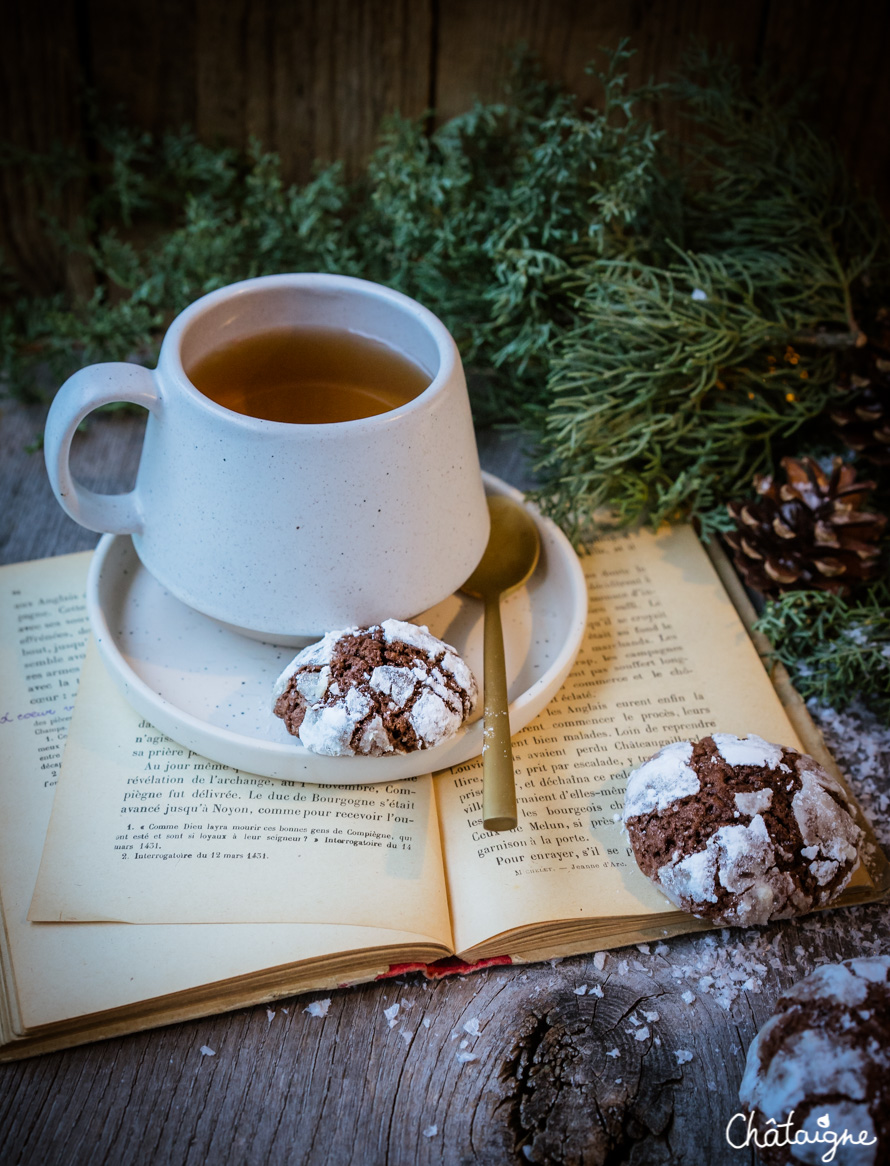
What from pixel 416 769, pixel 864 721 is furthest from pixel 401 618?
pixel 864 721

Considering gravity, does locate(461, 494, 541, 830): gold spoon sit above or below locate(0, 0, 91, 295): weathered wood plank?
below

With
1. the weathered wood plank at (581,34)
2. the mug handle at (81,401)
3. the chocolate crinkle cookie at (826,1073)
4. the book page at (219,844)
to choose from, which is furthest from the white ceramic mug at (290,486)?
the weathered wood plank at (581,34)

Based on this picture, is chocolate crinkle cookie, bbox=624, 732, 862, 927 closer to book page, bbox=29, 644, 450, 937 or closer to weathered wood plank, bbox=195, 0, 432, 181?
book page, bbox=29, 644, 450, 937

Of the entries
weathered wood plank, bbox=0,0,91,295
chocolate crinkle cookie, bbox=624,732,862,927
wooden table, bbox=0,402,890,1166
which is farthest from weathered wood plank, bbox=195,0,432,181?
wooden table, bbox=0,402,890,1166

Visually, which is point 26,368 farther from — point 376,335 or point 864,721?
point 864,721

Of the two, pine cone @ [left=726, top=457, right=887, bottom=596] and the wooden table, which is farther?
pine cone @ [left=726, top=457, right=887, bottom=596]

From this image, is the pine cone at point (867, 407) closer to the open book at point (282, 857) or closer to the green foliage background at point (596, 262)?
the green foliage background at point (596, 262)
